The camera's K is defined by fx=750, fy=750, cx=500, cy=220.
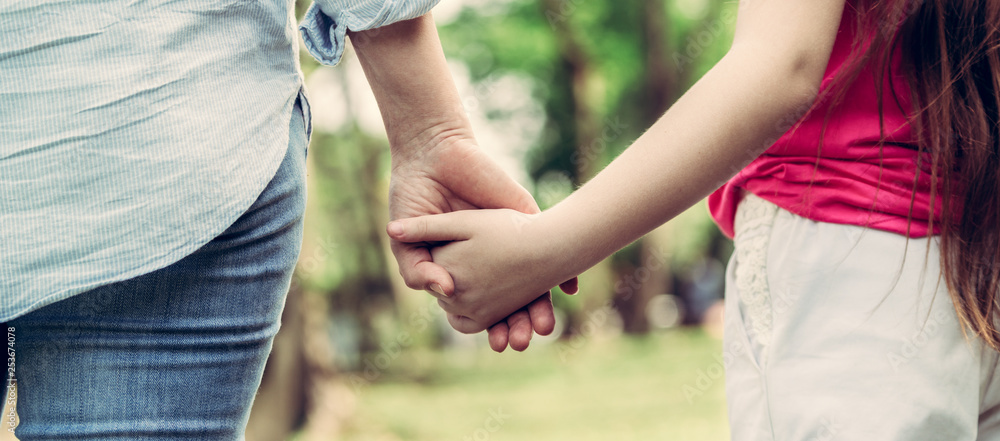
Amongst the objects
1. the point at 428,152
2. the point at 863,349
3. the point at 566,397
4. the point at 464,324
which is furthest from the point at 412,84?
the point at 566,397

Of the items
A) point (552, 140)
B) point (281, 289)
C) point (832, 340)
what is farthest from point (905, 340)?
point (552, 140)

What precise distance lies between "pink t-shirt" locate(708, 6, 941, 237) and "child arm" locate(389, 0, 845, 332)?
7cm

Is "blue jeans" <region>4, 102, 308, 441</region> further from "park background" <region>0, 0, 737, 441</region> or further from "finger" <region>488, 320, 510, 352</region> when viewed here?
"park background" <region>0, 0, 737, 441</region>

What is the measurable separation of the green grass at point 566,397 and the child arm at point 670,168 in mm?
4705

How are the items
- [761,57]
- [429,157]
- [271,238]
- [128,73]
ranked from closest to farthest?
[128,73] < [271,238] < [761,57] < [429,157]

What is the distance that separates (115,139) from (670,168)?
2.95 ft

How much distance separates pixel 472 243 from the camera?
1586 mm

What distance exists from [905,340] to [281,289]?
1.02m

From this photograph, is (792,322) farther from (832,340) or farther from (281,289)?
(281,289)

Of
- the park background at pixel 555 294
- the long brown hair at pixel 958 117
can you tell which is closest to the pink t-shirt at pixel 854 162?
the long brown hair at pixel 958 117

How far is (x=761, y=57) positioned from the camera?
1.29 m

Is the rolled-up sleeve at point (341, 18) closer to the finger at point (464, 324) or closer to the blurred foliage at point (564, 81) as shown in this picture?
the finger at point (464, 324)

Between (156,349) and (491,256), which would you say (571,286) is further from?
(156,349)

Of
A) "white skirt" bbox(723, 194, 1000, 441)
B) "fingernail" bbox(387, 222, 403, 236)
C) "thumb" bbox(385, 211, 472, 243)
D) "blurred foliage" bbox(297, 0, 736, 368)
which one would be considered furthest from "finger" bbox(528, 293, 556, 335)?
"blurred foliage" bbox(297, 0, 736, 368)
